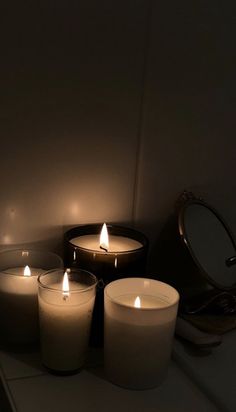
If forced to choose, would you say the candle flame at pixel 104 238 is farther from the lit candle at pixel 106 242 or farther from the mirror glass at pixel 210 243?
the mirror glass at pixel 210 243

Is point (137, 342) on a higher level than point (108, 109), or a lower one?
lower

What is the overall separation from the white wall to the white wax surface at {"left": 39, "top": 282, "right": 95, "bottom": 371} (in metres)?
0.13

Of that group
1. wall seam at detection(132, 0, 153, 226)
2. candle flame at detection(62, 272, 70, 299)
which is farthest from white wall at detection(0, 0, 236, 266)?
candle flame at detection(62, 272, 70, 299)

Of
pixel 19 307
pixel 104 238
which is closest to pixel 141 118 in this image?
pixel 104 238

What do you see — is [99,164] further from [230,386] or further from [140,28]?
[230,386]

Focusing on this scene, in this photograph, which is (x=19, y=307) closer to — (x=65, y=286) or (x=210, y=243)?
(x=65, y=286)

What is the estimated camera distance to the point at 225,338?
707 millimetres

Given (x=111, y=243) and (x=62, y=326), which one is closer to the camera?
(x=62, y=326)

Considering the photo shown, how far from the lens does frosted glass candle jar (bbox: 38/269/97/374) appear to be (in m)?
0.60

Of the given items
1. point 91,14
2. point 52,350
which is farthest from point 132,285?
point 91,14

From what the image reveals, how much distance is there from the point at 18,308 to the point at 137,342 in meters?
0.15

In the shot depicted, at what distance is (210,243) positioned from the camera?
30.8 inches

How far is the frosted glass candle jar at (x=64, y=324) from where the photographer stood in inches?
23.6

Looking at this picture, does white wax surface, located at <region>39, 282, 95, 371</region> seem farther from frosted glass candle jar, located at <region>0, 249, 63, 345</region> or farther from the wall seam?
the wall seam
